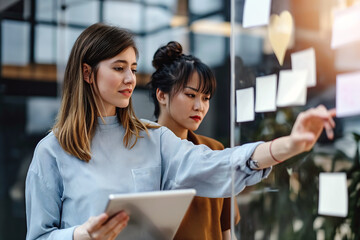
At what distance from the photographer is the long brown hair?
1440mm

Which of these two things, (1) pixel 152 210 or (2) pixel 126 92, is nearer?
(1) pixel 152 210

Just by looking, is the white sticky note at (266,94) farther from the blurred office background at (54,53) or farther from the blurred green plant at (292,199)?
the blurred office background at (54,53)

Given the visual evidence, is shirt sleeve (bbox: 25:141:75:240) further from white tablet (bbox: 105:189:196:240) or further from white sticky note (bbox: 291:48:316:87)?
white sticky note (bbox: 291:48:316:87)

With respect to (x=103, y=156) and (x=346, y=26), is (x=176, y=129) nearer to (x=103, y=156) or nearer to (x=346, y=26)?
(x=103, y=156)

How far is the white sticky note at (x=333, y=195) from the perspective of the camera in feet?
3.44

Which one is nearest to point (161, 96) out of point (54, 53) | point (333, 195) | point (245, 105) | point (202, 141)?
point (202, 141)

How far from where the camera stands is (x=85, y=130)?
1.45m

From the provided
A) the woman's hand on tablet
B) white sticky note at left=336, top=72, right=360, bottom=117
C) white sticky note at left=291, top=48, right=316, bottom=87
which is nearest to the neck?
the woman's hand on tablet

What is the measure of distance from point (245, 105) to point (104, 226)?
20.0 inches

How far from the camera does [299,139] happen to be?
1.15 m

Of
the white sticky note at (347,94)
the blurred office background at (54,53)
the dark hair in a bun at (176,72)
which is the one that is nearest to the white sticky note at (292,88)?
the white sticky note at (347,94)

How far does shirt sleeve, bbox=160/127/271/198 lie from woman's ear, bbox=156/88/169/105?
12.2 inches

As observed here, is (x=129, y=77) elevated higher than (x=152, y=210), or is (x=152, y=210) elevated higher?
(x=129, y=77)

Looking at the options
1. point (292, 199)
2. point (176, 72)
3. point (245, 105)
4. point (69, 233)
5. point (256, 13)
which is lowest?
point (69, 233)
